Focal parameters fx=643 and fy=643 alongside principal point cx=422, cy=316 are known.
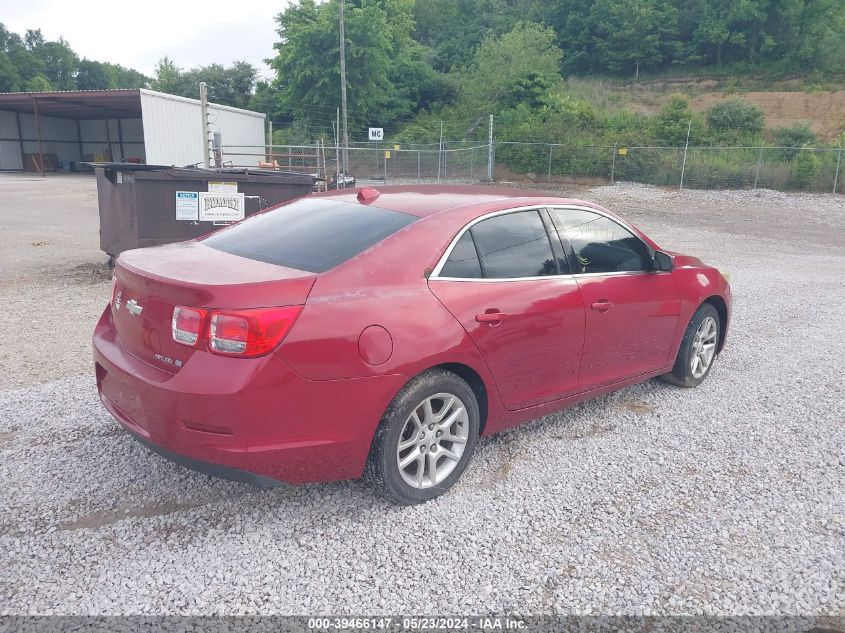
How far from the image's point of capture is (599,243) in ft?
13.6

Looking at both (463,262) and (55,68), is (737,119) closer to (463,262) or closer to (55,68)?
(463,262)

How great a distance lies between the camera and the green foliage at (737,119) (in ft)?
122

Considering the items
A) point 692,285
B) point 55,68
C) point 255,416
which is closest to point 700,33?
point 692,285

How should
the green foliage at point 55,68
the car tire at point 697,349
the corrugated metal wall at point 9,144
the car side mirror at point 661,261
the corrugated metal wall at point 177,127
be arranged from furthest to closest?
the green foliage at point 55,68
the corrugated metal wall at point 9,144
the corrugated metal wall at point 177,127
the car tire at point 697,349
the car side mirror at point 661,261

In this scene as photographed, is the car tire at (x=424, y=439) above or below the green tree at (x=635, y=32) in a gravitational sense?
below

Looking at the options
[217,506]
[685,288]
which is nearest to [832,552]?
[685,288]

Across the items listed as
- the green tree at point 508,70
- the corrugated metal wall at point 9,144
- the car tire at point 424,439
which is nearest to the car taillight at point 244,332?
the car tire at point 424,439

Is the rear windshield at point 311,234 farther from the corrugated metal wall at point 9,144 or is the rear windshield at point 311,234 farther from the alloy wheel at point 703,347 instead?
the corrugated metal wall at point 9,144

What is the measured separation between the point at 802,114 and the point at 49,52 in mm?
96520

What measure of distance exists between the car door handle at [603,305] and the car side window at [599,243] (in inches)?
8.0

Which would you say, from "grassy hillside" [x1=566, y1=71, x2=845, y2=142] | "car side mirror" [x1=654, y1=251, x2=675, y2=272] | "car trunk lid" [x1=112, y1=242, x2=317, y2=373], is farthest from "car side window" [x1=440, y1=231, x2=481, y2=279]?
"grassy hillside" [x1=566, y1=71, x2=845, y2=142]

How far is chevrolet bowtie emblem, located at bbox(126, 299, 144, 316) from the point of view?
2.99 meters

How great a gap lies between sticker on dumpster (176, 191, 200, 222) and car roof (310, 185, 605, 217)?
190 inches

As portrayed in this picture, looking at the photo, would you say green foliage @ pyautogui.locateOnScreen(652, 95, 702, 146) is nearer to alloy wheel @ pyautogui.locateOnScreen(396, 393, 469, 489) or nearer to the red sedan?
the red sedan
